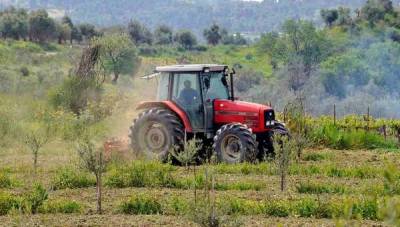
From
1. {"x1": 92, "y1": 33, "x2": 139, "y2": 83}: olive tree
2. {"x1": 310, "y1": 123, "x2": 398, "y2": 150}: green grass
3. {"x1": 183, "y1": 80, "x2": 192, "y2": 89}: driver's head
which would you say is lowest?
{"x1": 310, "y1": 123, "x2": 398, "y2": 150}: green grass

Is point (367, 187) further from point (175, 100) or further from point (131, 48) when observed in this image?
point (131, 48)

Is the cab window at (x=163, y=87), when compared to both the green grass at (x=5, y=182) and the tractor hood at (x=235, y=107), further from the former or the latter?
the green grass at (x=5, y=182)

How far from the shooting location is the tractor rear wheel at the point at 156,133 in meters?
16.0

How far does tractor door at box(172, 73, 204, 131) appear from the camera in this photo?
16062 millimetres

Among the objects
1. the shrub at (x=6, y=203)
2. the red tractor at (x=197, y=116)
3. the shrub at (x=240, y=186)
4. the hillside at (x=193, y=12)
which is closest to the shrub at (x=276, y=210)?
the shrub at (x=240, y=186)

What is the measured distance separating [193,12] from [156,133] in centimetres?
14427

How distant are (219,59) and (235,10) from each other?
116m

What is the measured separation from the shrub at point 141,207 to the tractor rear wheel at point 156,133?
191 inches

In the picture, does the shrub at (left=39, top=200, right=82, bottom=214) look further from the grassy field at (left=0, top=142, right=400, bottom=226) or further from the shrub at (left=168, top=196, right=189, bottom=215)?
the shrub at (left=168, top=196, right=189, bottom=215)

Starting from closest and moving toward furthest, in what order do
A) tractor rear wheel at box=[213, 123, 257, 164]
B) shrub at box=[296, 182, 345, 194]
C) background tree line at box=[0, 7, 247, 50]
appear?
shrub at box=[296, 182, 345, 194]
tractor rear wheel at box=[213, 123, 257, 164]
background tree line at box=[0, 7, 247, 50]

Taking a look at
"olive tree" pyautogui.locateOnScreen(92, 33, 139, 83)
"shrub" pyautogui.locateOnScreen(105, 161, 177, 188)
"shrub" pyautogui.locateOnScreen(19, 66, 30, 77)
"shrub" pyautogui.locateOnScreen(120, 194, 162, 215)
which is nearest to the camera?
"shrub" pyautogui.locateOnScreen(120, 194, 162, 215)

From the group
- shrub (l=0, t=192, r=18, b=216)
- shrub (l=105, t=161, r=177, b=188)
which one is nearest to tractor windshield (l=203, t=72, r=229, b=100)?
shrub (l=105, t=161, r=177, b=188)

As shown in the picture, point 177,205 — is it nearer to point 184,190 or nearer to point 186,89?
point 184,190

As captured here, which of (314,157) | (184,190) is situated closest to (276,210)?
(184,190)
